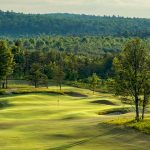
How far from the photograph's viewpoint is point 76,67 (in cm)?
18188

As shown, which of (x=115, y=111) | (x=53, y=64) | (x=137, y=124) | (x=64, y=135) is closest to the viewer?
(x=64, y=135)

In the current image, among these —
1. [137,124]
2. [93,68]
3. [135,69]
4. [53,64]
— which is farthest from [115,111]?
[93,68]

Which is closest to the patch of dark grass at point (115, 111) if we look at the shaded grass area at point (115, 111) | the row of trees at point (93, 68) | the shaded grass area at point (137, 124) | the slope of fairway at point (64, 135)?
the shaded grass area at point (115, 111)

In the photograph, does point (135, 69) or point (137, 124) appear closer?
point (137, 124)

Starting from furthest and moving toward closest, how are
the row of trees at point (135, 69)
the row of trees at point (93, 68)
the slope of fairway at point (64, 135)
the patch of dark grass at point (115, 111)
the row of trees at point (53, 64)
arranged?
1. the row of trees at point (53, 64)
2. the patch of dark grass at point (115, 111)
3. the row of trees at point (93, 68)
4. the row of trees at point (135, 69)
5. the slope of fairway at point (64, 135)

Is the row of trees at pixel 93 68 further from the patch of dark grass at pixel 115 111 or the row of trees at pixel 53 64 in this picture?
→ the patch of dark grass at pixel 115 111

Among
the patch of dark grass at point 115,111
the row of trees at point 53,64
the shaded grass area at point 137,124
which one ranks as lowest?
the patch of dark grass at point 115,111

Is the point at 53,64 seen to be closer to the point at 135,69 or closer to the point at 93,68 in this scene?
the point at 93,68

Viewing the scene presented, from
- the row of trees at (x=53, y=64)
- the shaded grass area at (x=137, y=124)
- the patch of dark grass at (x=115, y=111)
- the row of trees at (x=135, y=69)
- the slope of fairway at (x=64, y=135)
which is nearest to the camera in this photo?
the slope of fairway at (x=64, y=135)

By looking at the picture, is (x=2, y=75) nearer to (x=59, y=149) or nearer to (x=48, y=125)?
(x=48, y=125)

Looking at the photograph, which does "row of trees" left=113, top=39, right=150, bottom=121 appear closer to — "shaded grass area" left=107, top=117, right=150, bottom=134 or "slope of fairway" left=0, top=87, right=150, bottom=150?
"shaded grass area" left=107, top=117, right=150, bottom=134

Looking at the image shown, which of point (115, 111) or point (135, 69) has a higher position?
point (135, 69)

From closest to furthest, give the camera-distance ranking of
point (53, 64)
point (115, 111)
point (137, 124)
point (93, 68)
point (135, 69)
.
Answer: point (137, 124) < point (135, 69) < point (115, 111) < point (53, 64) < point (93, 68)

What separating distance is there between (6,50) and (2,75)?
254 inches
